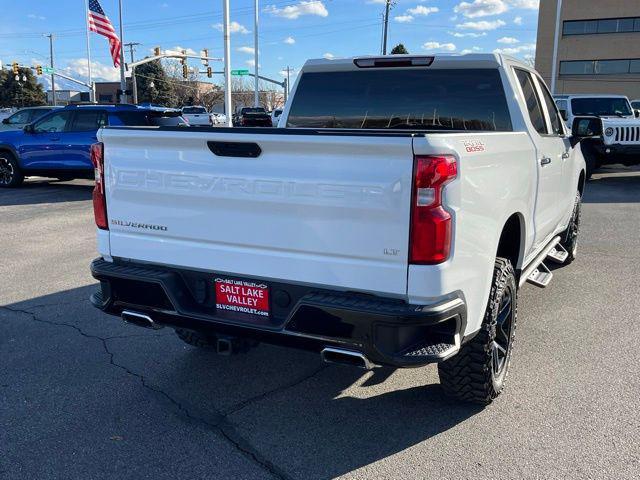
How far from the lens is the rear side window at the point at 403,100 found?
4379 mm

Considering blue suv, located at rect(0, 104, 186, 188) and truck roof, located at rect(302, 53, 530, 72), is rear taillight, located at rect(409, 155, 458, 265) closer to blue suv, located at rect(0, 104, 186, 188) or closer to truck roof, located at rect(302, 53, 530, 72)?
truck roof, located at rect(302, 53, 530, 72)

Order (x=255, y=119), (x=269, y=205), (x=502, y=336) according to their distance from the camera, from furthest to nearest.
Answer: (x=255, y=119) < (x=502, y=336) < (x=269, y=205)

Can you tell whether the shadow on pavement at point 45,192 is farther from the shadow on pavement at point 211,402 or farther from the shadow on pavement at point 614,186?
the shadow on pavement at point 614,186

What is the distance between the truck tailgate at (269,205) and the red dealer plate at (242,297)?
7 cm

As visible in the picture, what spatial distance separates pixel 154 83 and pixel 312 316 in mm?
89576

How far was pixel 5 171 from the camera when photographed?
1341 cm

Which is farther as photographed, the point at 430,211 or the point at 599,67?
the point at 599,67

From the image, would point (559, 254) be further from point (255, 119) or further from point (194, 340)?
point (255, 119)

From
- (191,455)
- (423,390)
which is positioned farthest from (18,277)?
(423,390)

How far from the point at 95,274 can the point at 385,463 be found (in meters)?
1.98

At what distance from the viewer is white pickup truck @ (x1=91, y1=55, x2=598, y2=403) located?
2.66 metres

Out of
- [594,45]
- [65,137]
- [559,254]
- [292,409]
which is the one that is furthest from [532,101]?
[594,45]

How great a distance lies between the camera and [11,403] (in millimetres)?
3602

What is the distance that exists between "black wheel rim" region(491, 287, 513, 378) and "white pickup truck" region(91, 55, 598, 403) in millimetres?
14
